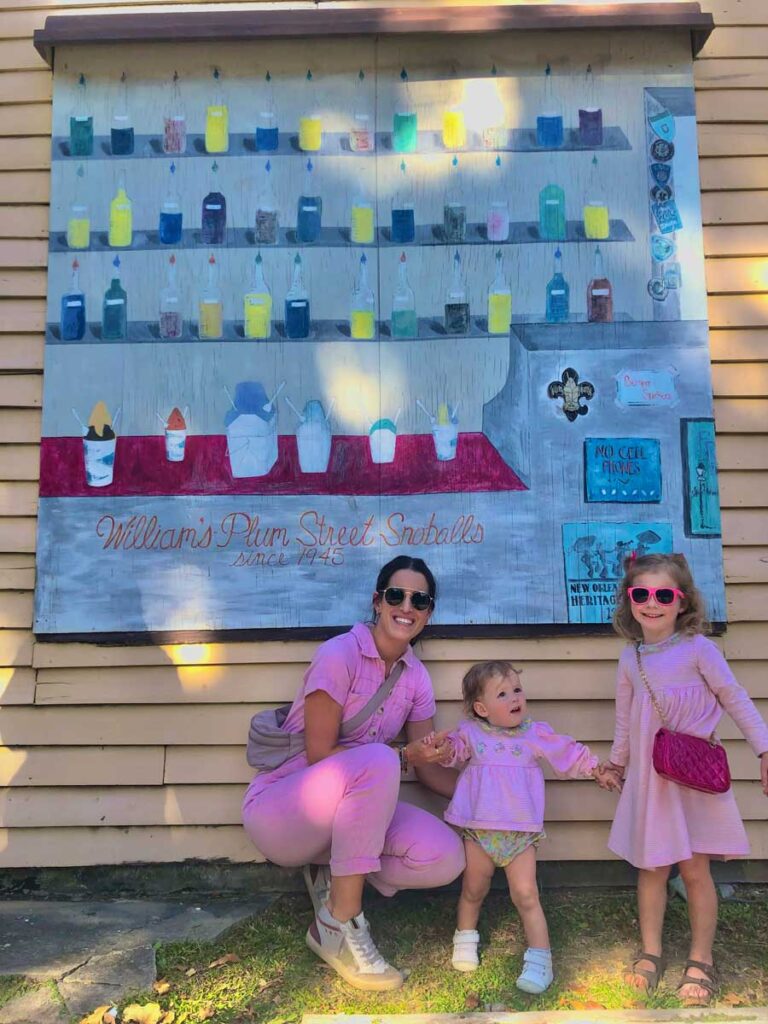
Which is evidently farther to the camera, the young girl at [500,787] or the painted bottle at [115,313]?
the painted bottle at [115,313]

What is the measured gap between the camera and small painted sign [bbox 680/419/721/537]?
390 centimetres

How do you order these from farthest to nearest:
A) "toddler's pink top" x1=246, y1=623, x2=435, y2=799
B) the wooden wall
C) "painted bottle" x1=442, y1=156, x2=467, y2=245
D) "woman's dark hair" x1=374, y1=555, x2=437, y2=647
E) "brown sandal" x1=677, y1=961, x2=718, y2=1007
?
"painted bottle" x1=442, y1=156, x2=467, y2=245
the wooden wall
"woman's dark hair" x1=374, y1=555, x2=437, y2=647
"toddler's pink top" x1=246, y1=623, x2=435, y2=799
"brown sandal" x1=677, y1=961, x2=718, y2=1007

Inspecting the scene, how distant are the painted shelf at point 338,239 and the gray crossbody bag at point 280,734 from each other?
5.74ft

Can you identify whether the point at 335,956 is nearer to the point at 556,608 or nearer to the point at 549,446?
the point at 556,608

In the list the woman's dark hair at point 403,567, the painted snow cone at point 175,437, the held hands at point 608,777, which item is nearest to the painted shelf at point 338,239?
the painted snow cone at point 175,437

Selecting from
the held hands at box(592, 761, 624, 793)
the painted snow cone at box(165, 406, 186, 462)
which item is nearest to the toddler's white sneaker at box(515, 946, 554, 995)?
the held hands at box(592, 761, 624, 793)

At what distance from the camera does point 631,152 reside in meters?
4.08

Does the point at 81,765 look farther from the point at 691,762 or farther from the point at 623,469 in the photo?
the point at 623,469

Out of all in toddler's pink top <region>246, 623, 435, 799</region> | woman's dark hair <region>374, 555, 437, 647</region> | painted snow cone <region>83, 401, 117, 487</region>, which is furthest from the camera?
painted snow cone <region>83, 401, 117, 487</region>

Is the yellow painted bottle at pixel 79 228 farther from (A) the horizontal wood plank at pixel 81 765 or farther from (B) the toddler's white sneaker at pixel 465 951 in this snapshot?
(B) the toddler's white sneaker at pixel 465 951

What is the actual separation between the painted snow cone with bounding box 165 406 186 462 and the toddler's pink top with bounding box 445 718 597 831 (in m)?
1.56

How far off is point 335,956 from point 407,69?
3429 mm

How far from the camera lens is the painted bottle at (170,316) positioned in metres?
4.02

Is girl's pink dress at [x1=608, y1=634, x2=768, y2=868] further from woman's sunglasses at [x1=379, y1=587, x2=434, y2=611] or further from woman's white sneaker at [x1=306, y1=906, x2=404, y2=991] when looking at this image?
woman's white sneaker at [x1=306, y1=906, x2=404, y2=991]
